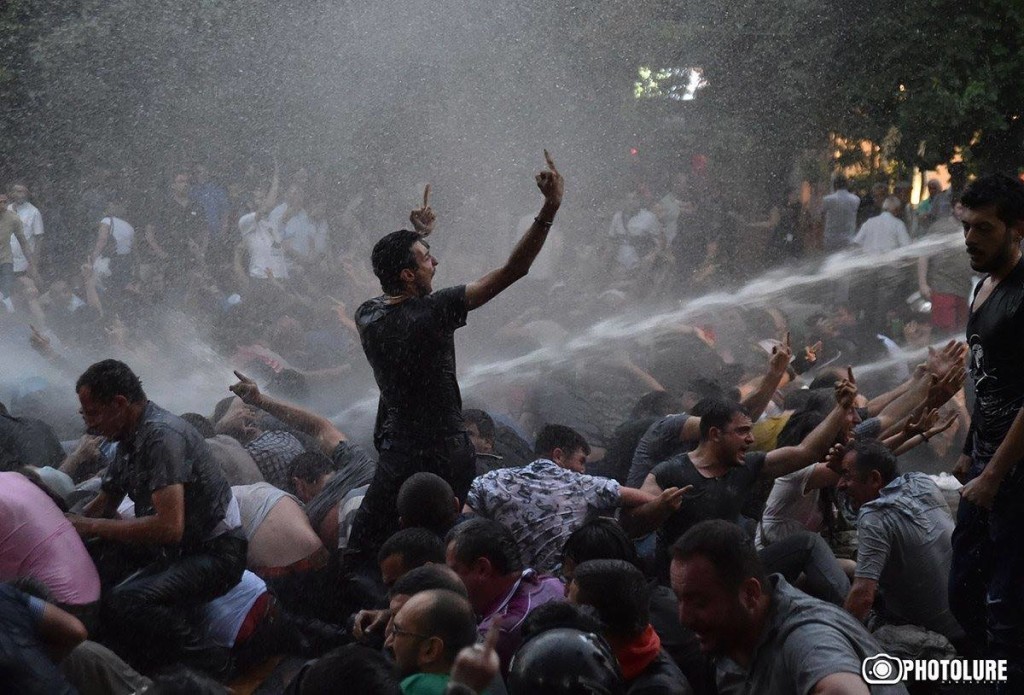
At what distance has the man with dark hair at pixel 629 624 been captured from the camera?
3244 mm

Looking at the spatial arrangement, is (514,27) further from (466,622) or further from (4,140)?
(466,622)

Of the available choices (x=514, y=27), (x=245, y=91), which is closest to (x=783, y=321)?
(x=514, y=27)

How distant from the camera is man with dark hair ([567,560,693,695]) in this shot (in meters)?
3.24

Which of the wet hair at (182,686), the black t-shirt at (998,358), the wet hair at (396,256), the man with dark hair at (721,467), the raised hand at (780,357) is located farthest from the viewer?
the raised hand at (780,357)

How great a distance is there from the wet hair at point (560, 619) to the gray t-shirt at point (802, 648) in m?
0.48

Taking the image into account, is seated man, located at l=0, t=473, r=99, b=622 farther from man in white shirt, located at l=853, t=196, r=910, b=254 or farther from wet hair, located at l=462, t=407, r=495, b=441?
man in white shirt, located at l=853, t=196, r=910, b=254

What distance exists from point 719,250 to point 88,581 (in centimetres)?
862

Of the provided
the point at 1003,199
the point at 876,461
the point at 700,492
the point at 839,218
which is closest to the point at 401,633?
→ the point at 1003,199

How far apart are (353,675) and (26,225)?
886 centimetres

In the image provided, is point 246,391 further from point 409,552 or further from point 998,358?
point 998,358

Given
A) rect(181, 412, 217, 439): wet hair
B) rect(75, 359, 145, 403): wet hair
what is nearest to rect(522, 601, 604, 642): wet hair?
rect(75, 359, 145, 403): wet hair

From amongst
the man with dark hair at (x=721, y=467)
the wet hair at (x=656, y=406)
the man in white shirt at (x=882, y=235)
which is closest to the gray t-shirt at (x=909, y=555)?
the man with dark hair at (x=721, y=467)

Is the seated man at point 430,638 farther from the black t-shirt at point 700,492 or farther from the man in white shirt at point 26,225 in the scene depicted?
the man in white shirt at point 26,225

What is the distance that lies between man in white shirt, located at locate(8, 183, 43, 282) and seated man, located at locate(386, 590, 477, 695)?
821 centimetres
